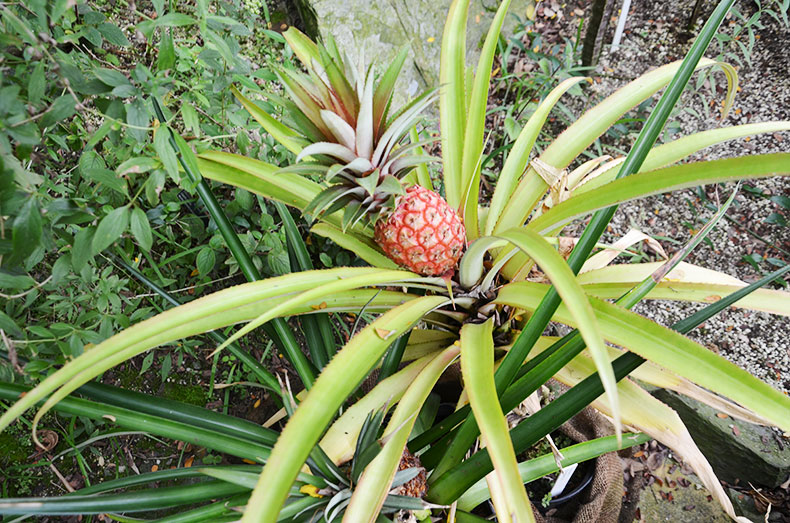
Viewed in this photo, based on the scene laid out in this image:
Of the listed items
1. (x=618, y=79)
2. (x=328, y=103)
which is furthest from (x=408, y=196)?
(x=618, y=79)

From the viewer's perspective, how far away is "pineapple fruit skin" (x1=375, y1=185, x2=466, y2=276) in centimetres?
89

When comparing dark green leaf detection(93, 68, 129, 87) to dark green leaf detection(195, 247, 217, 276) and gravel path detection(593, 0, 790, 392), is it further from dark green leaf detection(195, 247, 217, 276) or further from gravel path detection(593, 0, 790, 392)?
gravel path detection(593, 0, 790, 392)

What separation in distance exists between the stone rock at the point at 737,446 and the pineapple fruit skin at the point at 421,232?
3.49 ft

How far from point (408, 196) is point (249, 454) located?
55 centimetres

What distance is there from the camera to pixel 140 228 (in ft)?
2.50

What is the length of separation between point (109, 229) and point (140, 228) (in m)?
0.05

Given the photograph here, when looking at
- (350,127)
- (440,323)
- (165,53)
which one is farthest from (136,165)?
(440,323)

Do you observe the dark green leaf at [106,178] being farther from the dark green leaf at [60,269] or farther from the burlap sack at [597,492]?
the burlap sack at [597,492]

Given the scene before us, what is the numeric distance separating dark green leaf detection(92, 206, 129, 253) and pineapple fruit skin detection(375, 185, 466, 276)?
1.42 feet

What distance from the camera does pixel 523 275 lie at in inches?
43.2

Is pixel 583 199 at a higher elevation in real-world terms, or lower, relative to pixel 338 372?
higher

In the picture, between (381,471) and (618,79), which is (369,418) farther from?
(618,79)

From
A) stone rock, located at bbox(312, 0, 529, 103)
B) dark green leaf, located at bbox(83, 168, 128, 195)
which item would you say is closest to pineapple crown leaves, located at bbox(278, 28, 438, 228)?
dark green leaf, located at bbox(83, 168, 128, 195)

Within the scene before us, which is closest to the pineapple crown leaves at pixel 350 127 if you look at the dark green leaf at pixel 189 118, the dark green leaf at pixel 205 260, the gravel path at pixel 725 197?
the dark green leaf at pixel 189 118
